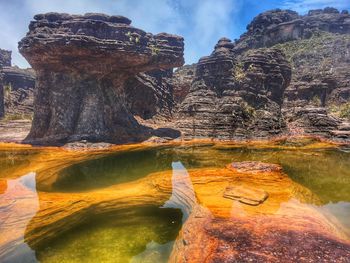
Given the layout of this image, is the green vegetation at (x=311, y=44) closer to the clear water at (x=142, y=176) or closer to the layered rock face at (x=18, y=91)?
the layered rock face at (x=18, y=91)

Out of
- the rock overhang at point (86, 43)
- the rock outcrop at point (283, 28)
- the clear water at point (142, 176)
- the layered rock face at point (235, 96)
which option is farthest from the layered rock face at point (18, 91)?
the rock outcrop at point (283, 28)

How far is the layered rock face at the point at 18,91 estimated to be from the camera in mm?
38031

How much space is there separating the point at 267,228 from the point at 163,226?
2.33 m

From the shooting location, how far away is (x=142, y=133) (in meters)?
21.8

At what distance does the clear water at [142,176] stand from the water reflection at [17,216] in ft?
0.20

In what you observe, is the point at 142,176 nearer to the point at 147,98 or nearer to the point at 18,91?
the point at 147,98

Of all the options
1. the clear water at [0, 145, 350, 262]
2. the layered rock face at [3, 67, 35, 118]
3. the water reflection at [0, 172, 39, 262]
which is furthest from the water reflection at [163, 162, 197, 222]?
the layered rock face at [3, 67, 35, 118]

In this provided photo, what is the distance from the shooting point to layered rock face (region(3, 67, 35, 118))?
3803 cm

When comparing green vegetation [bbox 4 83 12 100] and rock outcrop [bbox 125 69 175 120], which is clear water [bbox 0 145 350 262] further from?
green vegetation [bbox 4 83 12 100]

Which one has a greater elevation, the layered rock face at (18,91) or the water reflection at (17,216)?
the layered rock face at (18,91)

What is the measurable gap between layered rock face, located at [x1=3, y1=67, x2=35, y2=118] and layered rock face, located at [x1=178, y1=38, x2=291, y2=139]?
74.0 ft

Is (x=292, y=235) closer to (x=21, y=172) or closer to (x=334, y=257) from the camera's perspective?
(x=334, y=257)

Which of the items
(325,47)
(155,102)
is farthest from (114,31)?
(325,47)

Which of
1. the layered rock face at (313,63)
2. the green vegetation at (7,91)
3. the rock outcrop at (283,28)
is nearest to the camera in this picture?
the layered rock face at (313,63)
